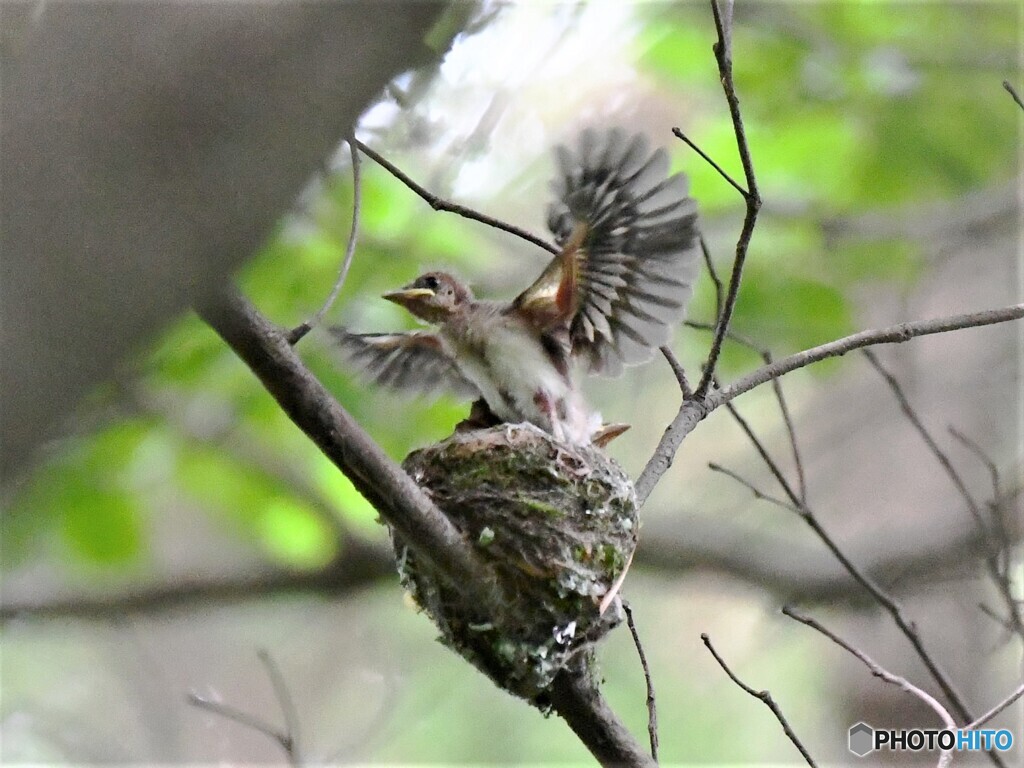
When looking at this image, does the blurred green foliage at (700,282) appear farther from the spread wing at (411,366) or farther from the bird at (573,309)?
the bird at (573,309)

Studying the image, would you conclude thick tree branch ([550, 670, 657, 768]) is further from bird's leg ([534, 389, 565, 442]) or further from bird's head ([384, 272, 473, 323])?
bird's head ([384, 272, 473, 323])

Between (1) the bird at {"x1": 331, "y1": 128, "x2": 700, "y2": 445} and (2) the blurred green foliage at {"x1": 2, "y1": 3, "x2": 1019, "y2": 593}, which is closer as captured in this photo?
(1) the bird at {"x1": 331, "y1": 128, "x2": 700, "y2": 445}

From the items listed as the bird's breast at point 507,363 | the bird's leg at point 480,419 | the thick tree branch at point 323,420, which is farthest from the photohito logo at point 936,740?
the bird's leg at point 480,419

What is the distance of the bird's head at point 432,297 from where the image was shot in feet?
11.7

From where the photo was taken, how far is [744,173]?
91.3 inches

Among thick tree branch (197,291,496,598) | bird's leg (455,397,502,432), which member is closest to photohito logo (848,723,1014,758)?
thick tree branch (197,291,496,598)

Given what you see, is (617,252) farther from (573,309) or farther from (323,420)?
(323,420)

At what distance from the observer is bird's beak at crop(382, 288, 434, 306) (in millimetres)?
3553

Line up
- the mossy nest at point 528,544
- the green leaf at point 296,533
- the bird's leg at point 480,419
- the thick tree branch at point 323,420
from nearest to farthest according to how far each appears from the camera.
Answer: the thick tree branch at point 323,420
the mossy nest at point 528,544
the bird's leg at point 480,419
the green leaf at point 296,533

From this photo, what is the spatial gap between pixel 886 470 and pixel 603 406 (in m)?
1.85

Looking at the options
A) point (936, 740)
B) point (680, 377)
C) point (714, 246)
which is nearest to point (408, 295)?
point (680, 377)

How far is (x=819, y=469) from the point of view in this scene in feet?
27.0

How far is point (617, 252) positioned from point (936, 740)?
153 cm

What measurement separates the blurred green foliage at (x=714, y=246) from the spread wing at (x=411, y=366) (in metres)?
0.16
